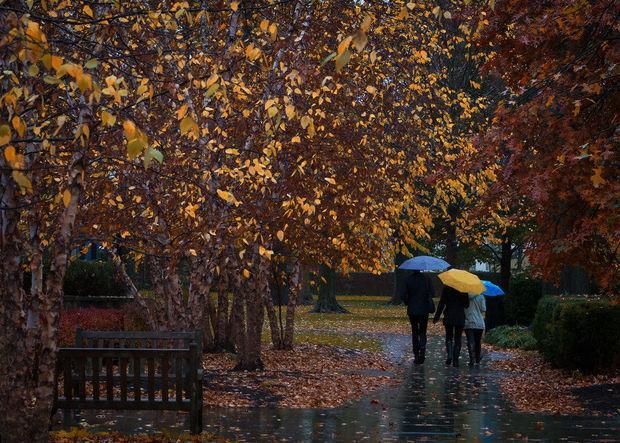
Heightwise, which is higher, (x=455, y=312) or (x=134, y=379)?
(x=455, y=312)

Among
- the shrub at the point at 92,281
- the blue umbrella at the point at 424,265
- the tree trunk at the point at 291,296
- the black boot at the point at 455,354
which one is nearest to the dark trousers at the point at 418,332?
the black boot at the point at 455,354

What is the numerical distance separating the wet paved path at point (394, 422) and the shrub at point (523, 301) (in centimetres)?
1461

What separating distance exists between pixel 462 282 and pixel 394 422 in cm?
834

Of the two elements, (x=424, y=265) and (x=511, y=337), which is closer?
(x=424, y=265)

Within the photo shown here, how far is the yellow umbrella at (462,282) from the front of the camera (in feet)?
67.7

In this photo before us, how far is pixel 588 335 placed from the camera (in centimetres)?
1758

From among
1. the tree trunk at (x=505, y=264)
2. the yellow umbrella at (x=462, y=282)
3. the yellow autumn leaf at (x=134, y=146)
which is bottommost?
the yellow umbrella at (x=462, y=282)

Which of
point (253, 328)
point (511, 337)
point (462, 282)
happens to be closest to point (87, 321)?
point (253, 328)

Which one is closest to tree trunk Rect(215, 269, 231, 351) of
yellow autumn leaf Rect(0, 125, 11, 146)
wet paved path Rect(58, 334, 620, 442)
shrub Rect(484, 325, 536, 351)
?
shrub Rect(484, 325, 536, 351)

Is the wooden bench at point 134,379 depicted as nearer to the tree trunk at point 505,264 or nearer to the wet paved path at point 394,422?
the wet paved path at point 394,422

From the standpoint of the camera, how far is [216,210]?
1423cm

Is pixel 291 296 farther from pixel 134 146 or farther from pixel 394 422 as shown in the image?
pixel 134 146

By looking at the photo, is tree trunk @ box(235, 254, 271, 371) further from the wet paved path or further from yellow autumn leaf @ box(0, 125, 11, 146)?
yellow autumn leaf @ box(0, 125, 11, 146)

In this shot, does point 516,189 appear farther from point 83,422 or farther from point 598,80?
point 83,422
